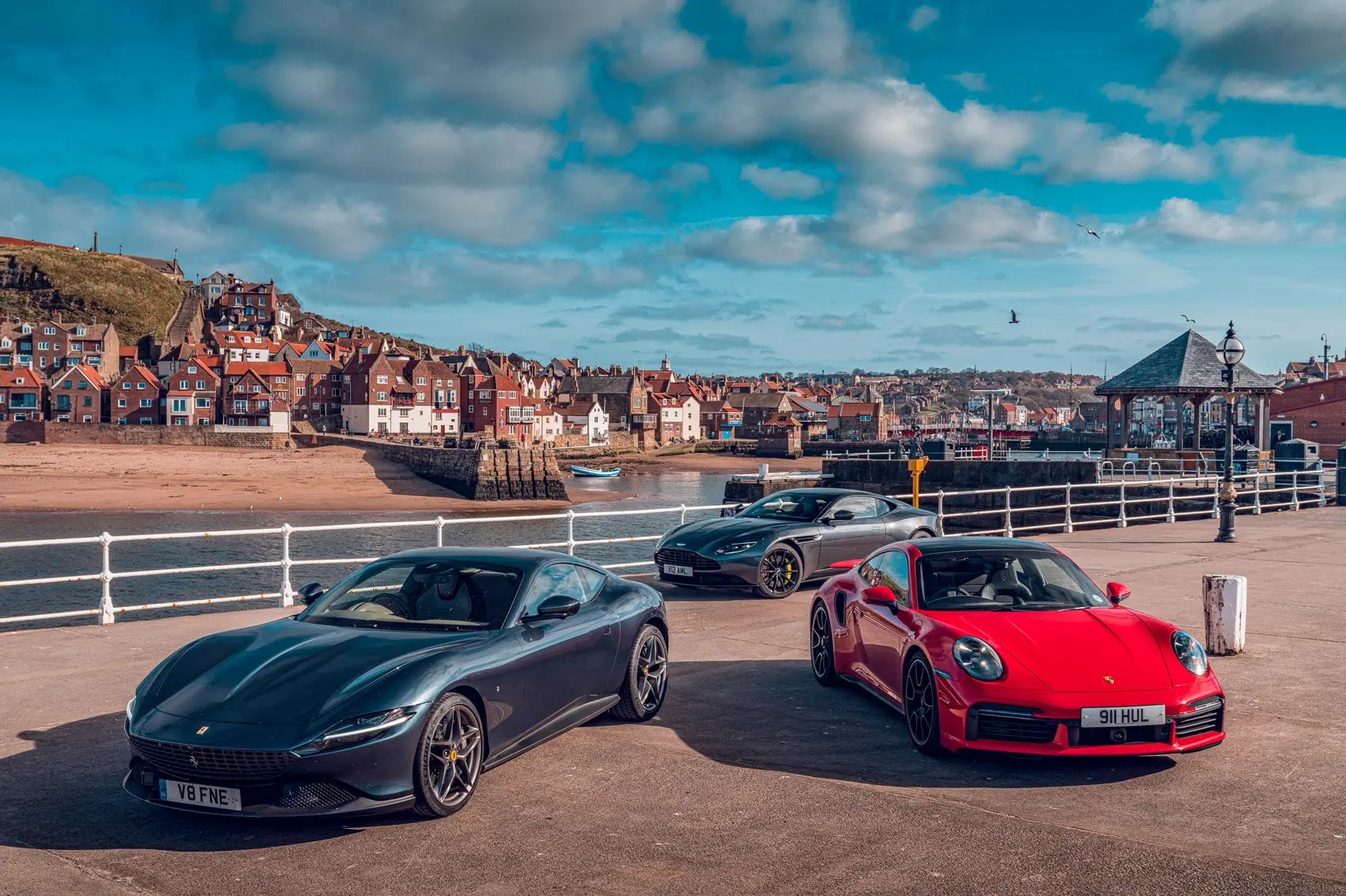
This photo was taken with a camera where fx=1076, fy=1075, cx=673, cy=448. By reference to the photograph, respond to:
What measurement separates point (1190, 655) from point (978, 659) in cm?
145

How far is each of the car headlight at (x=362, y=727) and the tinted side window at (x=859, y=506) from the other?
1021 cm

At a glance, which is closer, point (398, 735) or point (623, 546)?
point (398, 735)

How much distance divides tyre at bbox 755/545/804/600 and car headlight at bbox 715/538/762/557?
9.4 inches

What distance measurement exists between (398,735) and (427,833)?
1.78 ft

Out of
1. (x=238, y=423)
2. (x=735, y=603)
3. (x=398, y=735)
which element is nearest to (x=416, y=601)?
(x=398, y=735)

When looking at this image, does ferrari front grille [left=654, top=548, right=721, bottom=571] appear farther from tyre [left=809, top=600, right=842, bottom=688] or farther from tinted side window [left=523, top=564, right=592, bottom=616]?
tinted side window [left=523, top=564, right=592, bottom=616]

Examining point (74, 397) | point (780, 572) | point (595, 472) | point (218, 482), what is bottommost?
point (595, 472)

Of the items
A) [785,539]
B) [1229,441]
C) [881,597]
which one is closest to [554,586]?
[881,597]

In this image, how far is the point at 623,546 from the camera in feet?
139

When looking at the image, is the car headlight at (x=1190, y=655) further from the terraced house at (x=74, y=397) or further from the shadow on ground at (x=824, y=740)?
the terraced house at (x=74, y=397)

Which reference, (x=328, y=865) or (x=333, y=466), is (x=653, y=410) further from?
(x=328, y=865)

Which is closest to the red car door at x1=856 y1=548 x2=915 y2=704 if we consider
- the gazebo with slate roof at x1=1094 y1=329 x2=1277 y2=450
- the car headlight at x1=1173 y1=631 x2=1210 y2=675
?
the car headlight at x1=1173 y1=631 x2=1210 y2=675

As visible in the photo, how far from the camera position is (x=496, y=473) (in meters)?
75.1

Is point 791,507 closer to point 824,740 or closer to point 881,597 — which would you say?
point 881,597
